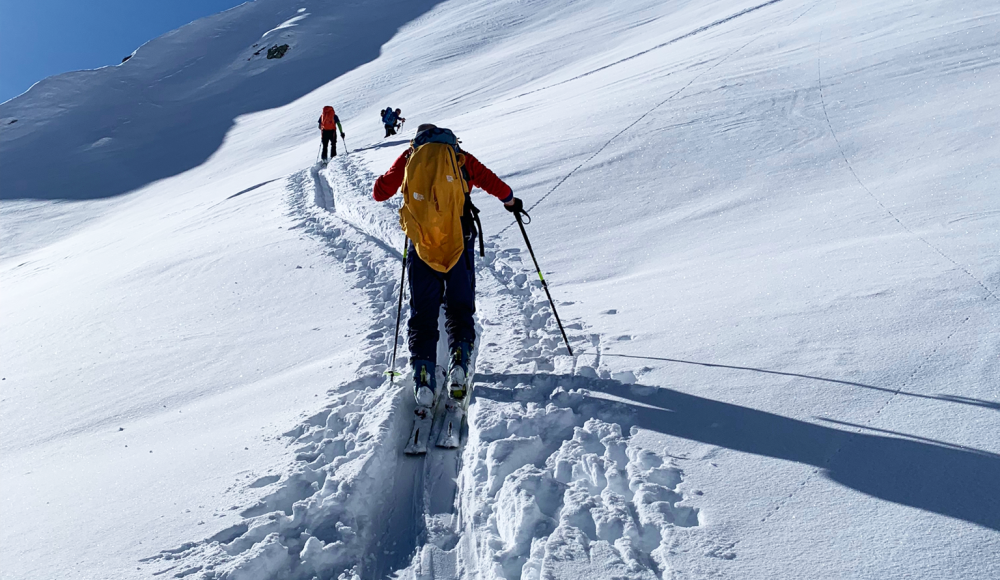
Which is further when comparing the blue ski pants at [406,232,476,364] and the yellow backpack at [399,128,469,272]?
the blue ski pants at [406,232,476,364]

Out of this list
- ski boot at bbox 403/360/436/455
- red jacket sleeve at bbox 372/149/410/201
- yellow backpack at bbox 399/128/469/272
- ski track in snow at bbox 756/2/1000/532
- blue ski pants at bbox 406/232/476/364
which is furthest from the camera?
red jacket sleeve at bbox 372/149/410/201

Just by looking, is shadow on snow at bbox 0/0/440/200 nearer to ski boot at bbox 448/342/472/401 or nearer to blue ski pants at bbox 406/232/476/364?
blue ski pants at bbox 406/232/476/364

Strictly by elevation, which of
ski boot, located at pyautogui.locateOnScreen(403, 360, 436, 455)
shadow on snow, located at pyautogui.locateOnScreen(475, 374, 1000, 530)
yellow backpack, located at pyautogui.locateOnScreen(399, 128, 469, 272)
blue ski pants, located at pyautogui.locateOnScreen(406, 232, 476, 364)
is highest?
yellow backpack, located at pyautogui.locateOnScreen(399, 128, 469, 272)

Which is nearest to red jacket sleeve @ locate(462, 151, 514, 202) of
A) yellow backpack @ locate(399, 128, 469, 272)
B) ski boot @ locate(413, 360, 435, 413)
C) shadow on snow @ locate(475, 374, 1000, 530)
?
yellow backpack @ locate(399, 128, 469, 272)

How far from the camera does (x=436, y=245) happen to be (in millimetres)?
3887

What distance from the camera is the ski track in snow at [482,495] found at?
2.63 m

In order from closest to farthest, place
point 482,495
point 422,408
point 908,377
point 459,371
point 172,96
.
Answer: point 482,495 < point 908,377 < point 422,408 < point 459,371 < point 172,96

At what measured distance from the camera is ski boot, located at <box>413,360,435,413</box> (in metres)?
3.73

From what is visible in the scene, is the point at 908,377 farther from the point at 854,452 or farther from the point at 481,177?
the point at 481,177

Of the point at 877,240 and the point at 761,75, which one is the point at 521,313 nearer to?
the point at 877,240

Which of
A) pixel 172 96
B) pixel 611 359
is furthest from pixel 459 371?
pixel 172 96

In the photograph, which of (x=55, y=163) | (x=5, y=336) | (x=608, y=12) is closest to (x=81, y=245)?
(x=5, y=336)

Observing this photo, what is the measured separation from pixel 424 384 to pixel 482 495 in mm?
919

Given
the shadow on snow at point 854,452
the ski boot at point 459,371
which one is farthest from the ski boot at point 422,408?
the shadow on snow at point 854,452
